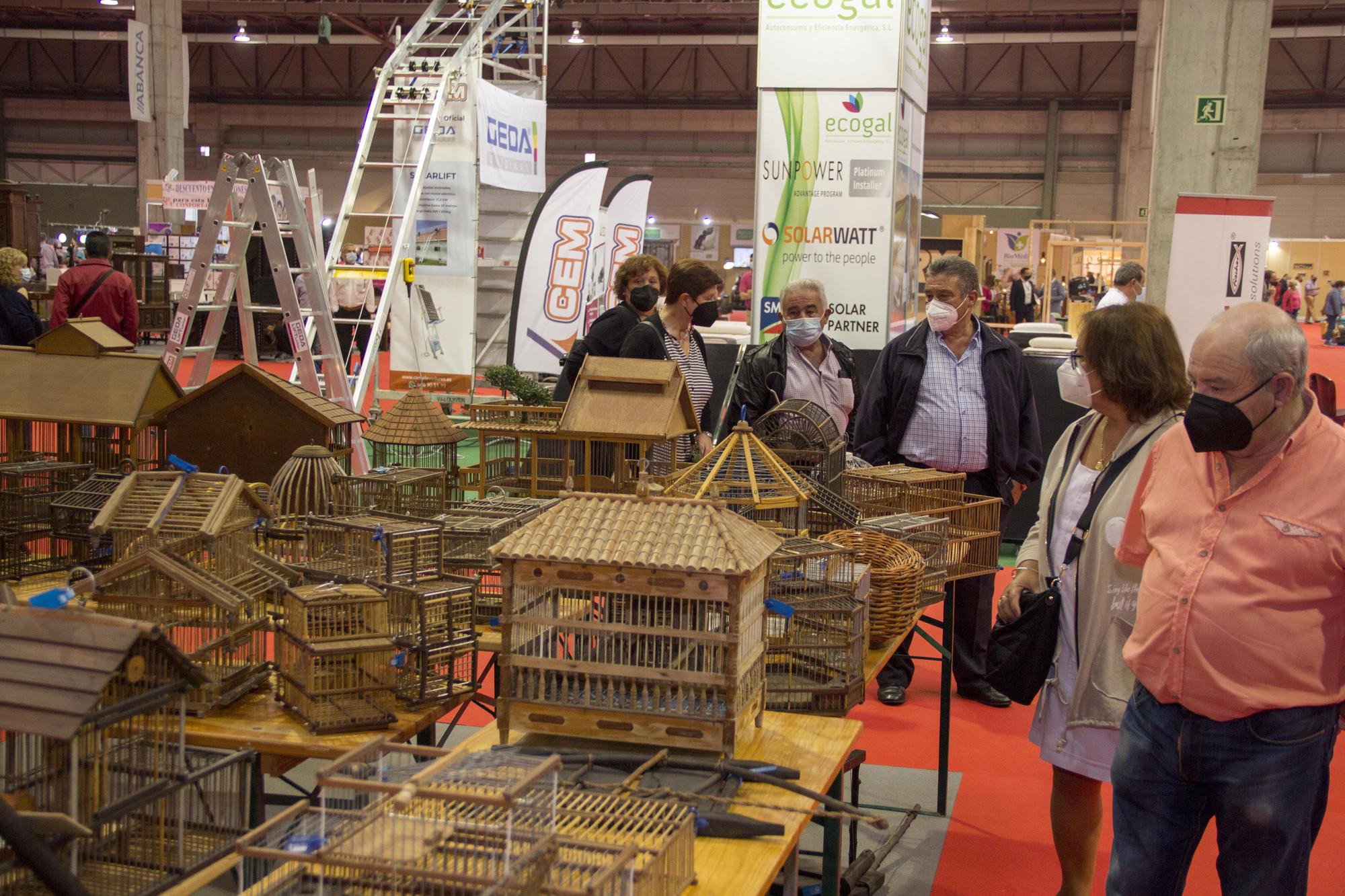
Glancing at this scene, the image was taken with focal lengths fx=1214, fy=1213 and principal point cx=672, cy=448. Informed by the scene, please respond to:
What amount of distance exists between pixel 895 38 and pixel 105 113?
26487mm

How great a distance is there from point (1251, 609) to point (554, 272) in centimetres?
859

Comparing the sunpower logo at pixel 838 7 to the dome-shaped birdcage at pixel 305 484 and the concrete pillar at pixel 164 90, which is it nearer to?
the dome-shaped birdcage at pixel 305 484

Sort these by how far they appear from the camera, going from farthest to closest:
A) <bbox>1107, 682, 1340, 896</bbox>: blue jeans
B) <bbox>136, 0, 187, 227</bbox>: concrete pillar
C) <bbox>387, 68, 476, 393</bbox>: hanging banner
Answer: <bbox>136, 0, 187, 227</bbox>: concrete pillar → <bbox>387, 68, 476, 393</bbox>: hanging banner → <bbox>1107, 682, 1340, 896</bbox>: blue jeans

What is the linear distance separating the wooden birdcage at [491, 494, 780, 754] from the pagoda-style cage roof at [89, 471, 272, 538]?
2.75ft

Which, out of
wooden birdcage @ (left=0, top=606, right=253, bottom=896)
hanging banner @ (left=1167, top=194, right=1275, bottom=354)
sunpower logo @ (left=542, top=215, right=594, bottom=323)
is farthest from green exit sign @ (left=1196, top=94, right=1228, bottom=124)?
wooden birdcage @ (left=0, top=606, right=253, bottom=896)

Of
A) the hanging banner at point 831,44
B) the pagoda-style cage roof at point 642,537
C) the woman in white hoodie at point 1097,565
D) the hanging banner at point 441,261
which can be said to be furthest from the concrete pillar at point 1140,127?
the pagoda-style cage roof at point 642,537

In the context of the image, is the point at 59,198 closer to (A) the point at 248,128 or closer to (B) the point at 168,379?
(A) the point at 248,128

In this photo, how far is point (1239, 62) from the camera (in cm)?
908

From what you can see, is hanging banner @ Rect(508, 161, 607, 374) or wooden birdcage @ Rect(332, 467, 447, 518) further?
hanging banner @ Rect(508, 161, 607, 374)

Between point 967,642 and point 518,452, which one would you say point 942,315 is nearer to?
point 967,642

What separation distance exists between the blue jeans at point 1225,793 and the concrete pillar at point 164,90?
65.1 feet

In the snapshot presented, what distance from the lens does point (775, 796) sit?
198 cm

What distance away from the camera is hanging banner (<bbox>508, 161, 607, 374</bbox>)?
1002 cm

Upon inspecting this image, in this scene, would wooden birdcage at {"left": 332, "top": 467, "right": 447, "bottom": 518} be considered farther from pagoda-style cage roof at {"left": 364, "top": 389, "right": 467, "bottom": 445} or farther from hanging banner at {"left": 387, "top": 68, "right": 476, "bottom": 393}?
hanging banner at {"left": 387, "top": 68, "right": 476, "bottom": 393}
